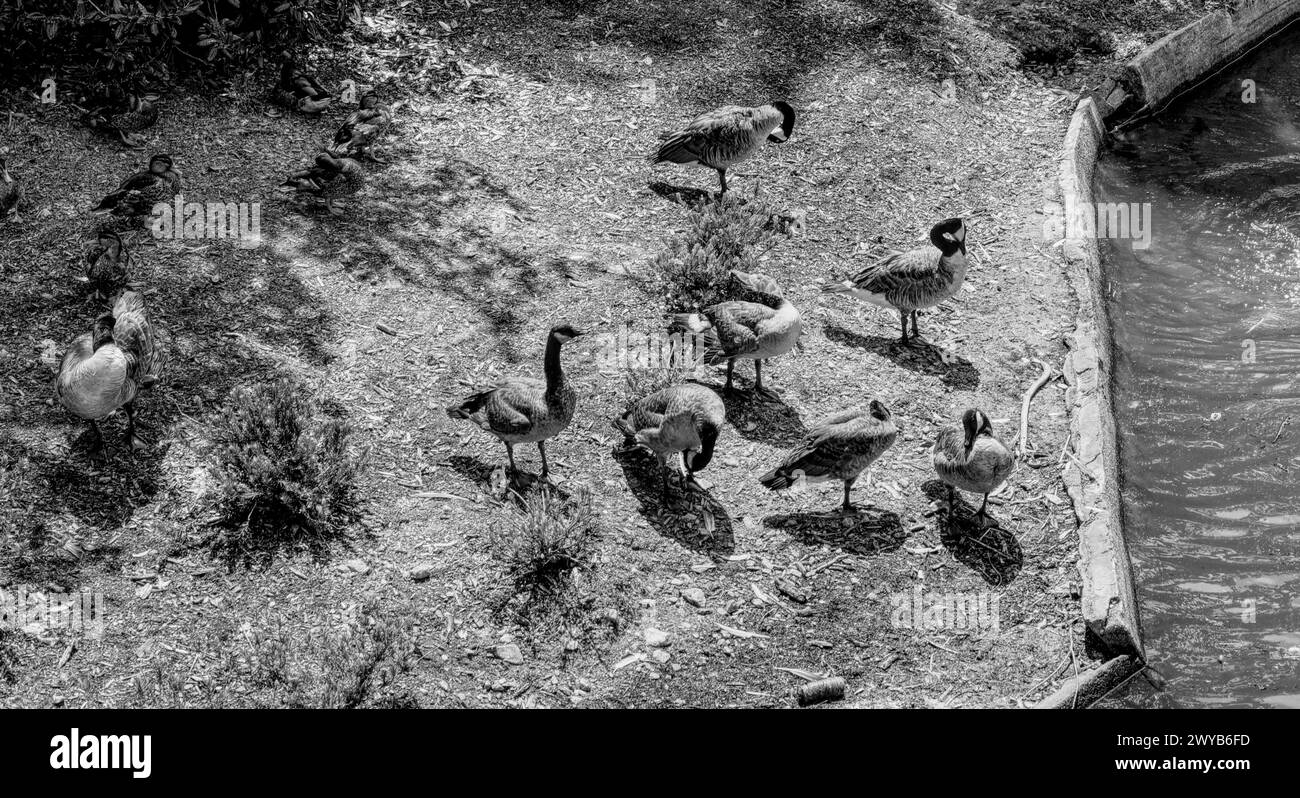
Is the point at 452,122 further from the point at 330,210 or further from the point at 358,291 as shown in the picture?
the point at 358,291

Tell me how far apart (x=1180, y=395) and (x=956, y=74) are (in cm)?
599

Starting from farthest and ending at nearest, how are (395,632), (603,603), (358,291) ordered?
(358,291) < (603,603) < (395,632)

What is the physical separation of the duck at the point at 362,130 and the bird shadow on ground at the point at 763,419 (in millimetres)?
5226

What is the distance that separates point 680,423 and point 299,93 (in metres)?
7.25

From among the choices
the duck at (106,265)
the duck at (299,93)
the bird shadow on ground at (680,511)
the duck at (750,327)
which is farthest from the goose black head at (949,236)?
the duck at (106,265)

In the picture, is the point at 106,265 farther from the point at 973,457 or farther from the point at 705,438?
the point at 973,457

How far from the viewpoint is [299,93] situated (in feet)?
44.1

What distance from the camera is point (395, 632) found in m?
7.86

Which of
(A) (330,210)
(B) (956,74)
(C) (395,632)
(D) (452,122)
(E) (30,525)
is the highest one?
(B) (956,74)

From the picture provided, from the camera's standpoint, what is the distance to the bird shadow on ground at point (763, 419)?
10.1m

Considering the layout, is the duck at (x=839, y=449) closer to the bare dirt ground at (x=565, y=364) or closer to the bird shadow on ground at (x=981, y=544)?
the bare dirt ground at (x=565, y=364)

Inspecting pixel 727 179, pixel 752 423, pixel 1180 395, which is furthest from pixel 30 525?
pixel 1180 395

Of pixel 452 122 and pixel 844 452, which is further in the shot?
pixel 452 122

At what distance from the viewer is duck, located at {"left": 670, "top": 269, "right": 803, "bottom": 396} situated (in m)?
10.0
